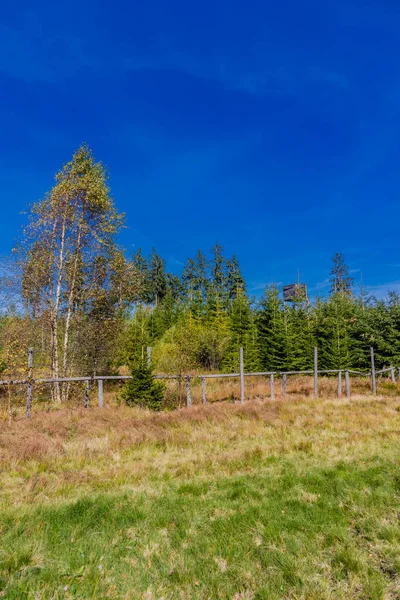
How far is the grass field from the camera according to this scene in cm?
312

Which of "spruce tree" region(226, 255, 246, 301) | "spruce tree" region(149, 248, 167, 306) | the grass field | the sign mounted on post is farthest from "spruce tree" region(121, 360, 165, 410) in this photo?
"spruce tree" region(149, 248, 167, 306)

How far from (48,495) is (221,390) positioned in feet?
53.6

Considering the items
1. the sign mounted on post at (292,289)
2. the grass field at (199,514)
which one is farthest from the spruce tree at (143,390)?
the sign mounted on post at (292,289)

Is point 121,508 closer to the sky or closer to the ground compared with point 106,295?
closer to the ground

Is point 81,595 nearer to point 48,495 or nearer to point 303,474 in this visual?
point 48,495

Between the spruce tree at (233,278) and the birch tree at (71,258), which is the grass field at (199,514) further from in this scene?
the spruce tree at (233,278)

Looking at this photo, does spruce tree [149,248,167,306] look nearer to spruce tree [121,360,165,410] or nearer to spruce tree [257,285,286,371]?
spruce tree [257,285,286,371]

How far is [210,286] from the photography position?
57781mm

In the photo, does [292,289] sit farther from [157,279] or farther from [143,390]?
[143,390]

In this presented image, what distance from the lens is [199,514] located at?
4.62m

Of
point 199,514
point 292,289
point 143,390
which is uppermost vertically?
point 292,289

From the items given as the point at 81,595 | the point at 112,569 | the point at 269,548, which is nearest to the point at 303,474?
the point at 269,548

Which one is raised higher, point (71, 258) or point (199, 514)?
point (71, 258)

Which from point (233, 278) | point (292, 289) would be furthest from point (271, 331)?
point (233, 278)
